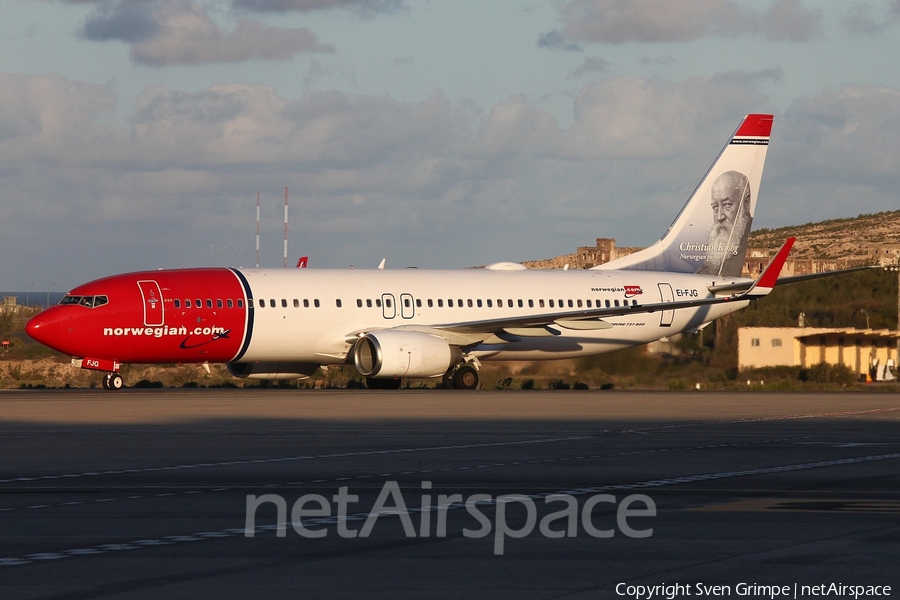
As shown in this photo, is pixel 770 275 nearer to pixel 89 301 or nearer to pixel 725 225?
pixel 725 225

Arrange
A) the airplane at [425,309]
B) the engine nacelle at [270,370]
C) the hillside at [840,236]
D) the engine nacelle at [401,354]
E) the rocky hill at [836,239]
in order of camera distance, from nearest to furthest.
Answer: the airplane at [425,309], the engine nacelle at [401,354], the engine nacelle at [270,370], the rocky hill at [836,239], the hillside at [840,236]

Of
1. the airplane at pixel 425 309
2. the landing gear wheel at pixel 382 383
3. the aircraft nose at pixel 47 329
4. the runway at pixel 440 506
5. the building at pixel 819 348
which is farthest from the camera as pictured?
the building at pixel 819 348

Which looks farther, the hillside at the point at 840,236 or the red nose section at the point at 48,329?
the hillside at the point at 840,236

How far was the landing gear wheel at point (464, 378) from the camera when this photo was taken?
1553 inches

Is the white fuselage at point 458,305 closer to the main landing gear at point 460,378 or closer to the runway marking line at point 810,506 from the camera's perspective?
the main landing gear at point 460,378

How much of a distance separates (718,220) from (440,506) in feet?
113

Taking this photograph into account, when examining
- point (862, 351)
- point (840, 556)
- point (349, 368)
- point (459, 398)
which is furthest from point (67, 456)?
point (862, 351)

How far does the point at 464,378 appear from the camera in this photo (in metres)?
39.5

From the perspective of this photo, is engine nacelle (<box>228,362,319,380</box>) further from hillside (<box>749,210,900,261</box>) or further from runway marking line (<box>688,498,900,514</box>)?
hillside (<box>749,210,900,261</box>)

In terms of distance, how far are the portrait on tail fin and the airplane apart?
0.05m

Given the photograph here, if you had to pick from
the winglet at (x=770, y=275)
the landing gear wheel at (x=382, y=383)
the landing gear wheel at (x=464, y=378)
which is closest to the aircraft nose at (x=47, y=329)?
the landing gear wheel at (x=382, y=383)

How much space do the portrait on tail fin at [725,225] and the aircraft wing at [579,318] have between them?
4.18 metres

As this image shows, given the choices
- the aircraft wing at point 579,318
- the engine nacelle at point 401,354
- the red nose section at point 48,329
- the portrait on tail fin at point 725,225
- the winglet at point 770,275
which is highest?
the portrait on tail fin at point 725,225

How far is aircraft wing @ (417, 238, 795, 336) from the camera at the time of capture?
37.9 metres
